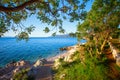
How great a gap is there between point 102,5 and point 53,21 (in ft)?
28.1

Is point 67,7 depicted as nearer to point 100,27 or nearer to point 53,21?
point 53,21

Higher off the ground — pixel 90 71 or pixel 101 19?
pixel 101 19

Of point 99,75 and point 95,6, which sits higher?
point 95,6

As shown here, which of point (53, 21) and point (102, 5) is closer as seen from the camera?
point (53, 21)

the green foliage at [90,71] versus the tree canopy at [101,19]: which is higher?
the tree canopy at [101,19]

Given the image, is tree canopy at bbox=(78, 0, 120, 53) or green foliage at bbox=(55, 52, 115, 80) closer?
green foliage at bbox=(55, 52, 115, 80)

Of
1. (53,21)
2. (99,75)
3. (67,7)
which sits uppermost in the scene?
(67,7)

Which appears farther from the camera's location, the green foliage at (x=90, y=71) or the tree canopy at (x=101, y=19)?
the tree canopy at (x=101, y=19)

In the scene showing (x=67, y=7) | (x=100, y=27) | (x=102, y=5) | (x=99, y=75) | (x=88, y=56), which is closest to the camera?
(x=67, y=7)

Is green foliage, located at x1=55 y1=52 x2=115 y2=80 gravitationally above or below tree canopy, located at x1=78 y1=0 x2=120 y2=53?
below

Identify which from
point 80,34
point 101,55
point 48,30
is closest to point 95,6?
point 80,34

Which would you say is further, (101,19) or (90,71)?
(101,19)

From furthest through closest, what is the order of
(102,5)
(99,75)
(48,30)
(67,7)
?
(102,5), (99,75), (48,30), (67,7)

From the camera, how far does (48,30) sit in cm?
1087
